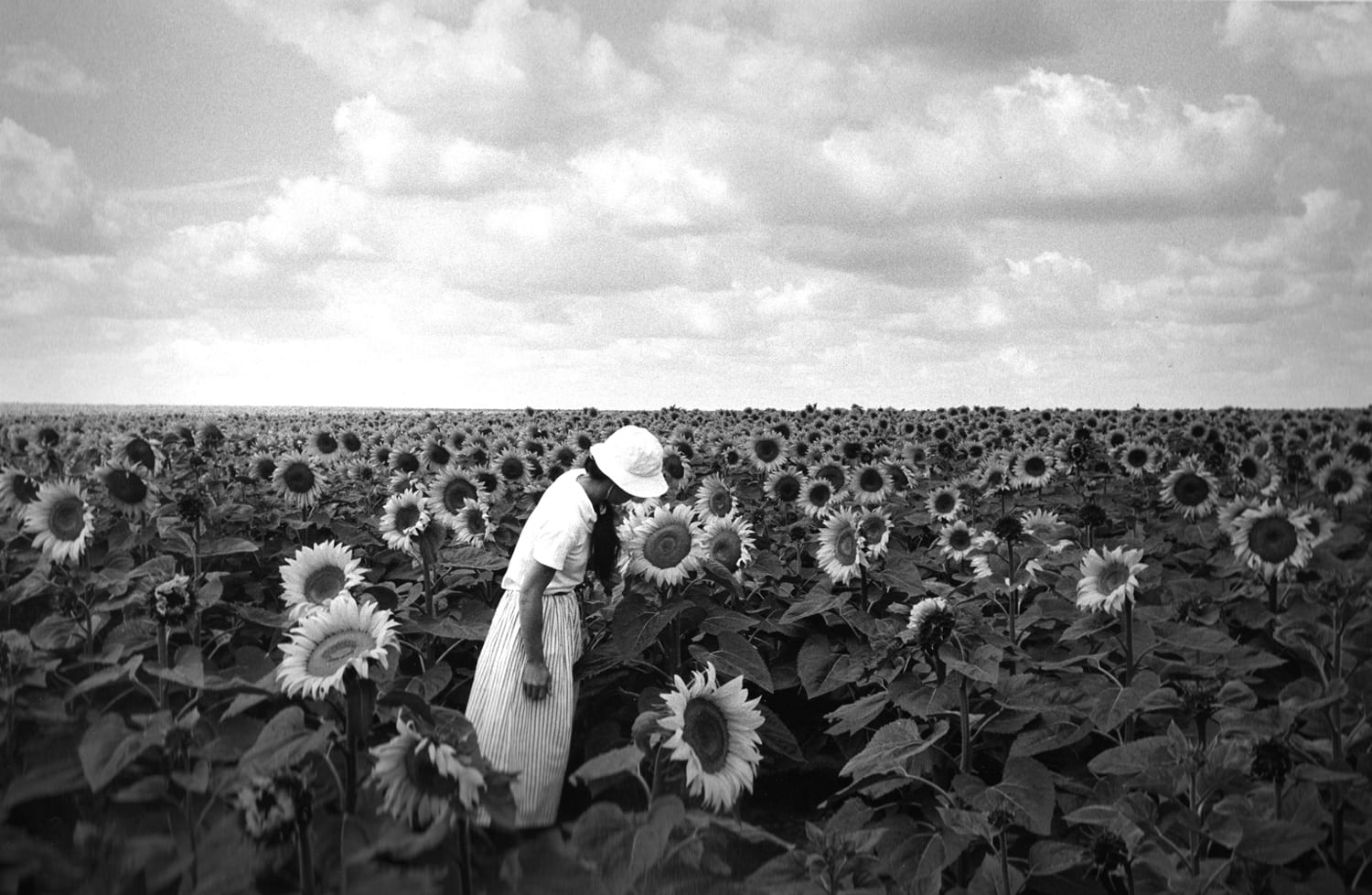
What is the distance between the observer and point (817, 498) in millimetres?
8469

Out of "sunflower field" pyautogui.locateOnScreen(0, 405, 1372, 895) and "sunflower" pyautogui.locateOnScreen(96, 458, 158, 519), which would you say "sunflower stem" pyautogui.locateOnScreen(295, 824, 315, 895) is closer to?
"sunflower field" pyautogui.locateOnScreen(0, 405, 1372, 895)

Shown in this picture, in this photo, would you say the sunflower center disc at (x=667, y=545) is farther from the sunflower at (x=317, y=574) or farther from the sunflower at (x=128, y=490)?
the sunflower at (x=128, y=490)

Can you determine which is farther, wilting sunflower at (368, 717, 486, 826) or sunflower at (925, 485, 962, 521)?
sunflower at (925, 485, 962, 521)

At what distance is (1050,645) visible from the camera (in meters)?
6.20

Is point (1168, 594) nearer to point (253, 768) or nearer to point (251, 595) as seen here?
point (253, 768)

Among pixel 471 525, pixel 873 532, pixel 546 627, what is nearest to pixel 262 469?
pixel 471 525

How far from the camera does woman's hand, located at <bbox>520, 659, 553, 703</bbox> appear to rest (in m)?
4.89

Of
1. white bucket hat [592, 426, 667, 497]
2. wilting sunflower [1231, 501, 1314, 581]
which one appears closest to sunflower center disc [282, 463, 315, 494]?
white bucket hat [592, 426, 667, 497]

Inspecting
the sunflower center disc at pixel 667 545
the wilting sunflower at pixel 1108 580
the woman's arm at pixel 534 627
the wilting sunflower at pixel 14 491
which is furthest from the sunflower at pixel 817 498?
the wilting sunflower at pixel 14 491

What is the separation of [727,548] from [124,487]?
3679 millimetres

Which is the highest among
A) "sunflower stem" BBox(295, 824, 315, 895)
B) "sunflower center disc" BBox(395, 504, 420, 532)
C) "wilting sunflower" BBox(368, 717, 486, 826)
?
"sunflower center disc" BBox(395, 504, 420, 532)

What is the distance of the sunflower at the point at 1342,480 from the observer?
571 centimetres

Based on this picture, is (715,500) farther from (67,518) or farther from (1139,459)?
(1139,459)

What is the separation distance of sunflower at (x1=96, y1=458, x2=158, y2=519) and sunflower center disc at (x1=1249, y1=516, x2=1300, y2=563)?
250 inches
